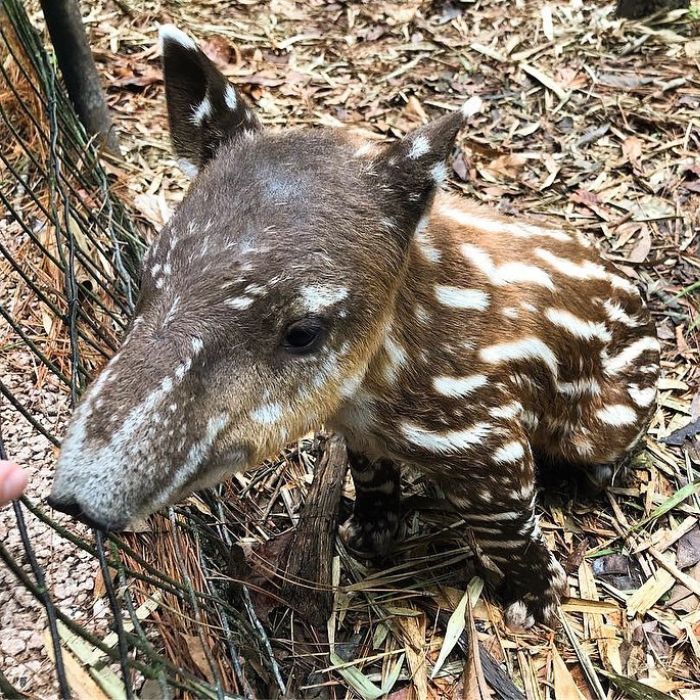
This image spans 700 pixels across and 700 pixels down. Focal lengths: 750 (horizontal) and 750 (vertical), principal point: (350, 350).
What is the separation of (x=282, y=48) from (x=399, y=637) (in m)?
4.32

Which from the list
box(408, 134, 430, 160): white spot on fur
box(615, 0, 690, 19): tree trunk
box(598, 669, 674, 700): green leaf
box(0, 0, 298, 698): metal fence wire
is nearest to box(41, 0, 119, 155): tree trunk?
box(0, 0, 298, 698): metal fence wire

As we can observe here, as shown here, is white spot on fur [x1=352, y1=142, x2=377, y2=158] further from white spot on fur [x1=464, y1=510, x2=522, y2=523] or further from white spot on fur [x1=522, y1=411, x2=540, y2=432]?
white spot on fur [x1=464, y1=510, x2=522, y2=523]

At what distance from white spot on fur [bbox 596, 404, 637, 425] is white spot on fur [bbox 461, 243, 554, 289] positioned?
68 cm

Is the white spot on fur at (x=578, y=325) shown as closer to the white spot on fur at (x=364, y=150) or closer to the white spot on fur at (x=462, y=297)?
the white spot on fur at (x=462, y=297)

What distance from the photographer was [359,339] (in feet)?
7.51

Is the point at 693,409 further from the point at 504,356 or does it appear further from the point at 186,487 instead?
the point at 186,487

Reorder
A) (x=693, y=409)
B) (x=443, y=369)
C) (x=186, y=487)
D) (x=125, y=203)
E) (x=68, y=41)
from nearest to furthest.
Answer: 1. (x=186, y=487)
2. (x=443, y=369)
3. (x=693, y=409)
4. (x=68, y=41)
5. (x=125, y=203)

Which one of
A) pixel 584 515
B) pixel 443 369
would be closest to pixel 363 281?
pixel 443 369

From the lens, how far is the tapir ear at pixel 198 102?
238 centimetres

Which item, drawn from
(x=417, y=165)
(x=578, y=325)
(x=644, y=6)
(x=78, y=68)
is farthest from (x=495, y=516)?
(x=644, y=6)

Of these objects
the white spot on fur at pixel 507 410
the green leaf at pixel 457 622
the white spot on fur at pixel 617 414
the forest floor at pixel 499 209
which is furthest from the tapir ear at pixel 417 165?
the green leaf at pixel 457 622

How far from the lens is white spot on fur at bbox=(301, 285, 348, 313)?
6.87 ft

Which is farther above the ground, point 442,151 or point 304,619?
point 442,151

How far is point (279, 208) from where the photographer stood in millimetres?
2125
